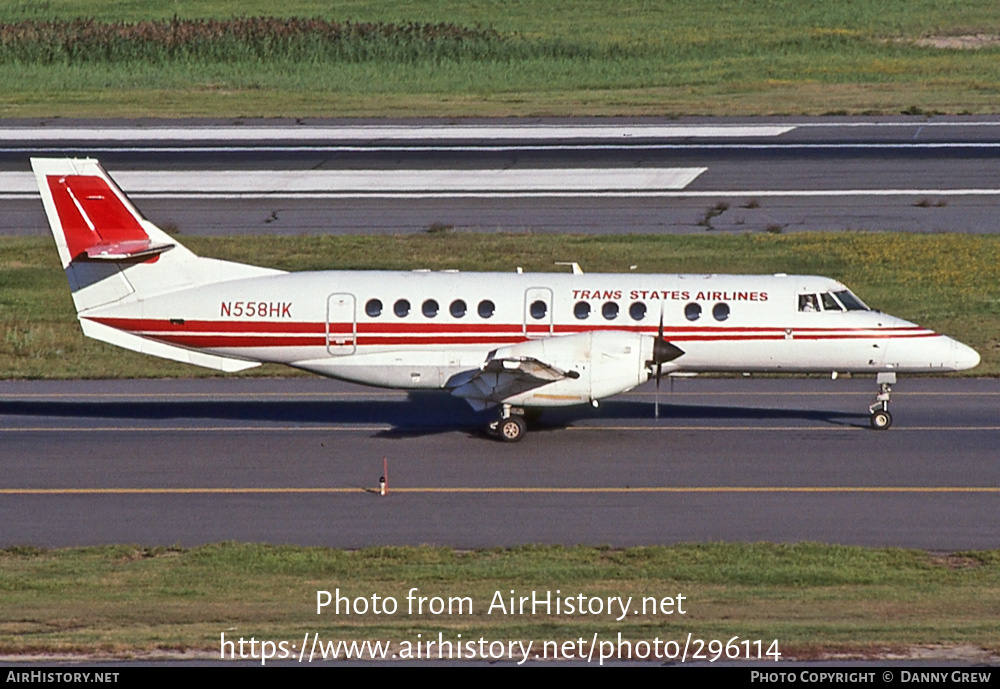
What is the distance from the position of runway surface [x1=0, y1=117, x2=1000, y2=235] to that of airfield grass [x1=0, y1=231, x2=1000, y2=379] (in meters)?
1.32

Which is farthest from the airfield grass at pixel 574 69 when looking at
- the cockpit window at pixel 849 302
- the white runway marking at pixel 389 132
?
the cockpit window at pixel 849 302

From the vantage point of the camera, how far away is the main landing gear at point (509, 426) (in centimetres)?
2670

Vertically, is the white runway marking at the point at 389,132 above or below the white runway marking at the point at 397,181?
above

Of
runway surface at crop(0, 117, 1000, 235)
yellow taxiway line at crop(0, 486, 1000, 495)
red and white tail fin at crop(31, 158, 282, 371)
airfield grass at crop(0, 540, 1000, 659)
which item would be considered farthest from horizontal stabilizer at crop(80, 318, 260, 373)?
runway surface at crop(0, 117, 1000, 235)

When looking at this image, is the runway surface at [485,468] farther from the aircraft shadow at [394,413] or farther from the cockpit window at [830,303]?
the cockpit window at [830,303]

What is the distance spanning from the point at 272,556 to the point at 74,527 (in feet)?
11.5

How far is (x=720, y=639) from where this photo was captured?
15742mm

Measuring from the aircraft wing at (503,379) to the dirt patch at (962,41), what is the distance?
59.7 m

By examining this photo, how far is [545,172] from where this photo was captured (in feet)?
166

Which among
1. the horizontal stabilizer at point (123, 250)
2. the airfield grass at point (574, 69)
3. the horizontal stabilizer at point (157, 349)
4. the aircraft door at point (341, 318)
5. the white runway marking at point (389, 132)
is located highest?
the airfield grass at point (574, 69)

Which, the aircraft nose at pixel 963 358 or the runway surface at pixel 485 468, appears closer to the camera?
the runway surface at pixel 485 468

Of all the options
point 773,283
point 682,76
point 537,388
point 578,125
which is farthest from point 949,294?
point 682,76

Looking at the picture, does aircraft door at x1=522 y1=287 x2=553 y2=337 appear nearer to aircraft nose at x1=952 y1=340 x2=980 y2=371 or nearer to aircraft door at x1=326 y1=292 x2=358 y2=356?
aircraft door at x1=326 y1=292 x2=358 y2=356

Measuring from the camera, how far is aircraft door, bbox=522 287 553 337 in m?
27.1
